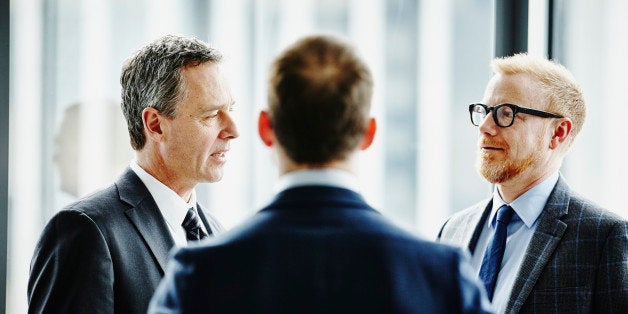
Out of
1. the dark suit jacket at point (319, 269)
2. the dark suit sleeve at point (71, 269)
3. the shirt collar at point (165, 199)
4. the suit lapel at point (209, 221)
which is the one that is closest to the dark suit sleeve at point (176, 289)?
the dark suit jacket at point (319, 269)

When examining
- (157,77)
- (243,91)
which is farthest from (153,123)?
(243,91)

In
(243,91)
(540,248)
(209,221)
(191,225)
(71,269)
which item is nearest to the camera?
(71,269)

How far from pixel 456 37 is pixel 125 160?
1.28m

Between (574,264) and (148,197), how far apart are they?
1098 millimetres

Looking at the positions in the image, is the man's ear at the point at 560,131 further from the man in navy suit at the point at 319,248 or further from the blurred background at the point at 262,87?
the man in navy suit at the point at 319,248

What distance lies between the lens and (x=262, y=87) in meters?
2.49

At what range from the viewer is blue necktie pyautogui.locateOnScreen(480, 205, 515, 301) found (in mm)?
1871

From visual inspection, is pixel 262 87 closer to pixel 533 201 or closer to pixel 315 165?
pixel 533 201

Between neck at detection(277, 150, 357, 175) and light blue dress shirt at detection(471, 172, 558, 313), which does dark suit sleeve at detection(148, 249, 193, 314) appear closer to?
neck at detection(277, 150, 357, 175)

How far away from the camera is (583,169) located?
2.42m

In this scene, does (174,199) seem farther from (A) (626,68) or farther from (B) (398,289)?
(A) (626,68)

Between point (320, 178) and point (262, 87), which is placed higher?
point (262, 87)

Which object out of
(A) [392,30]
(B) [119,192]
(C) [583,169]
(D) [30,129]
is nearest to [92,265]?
(B) [119,192]

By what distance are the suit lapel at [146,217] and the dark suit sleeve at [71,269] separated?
0.43ft
